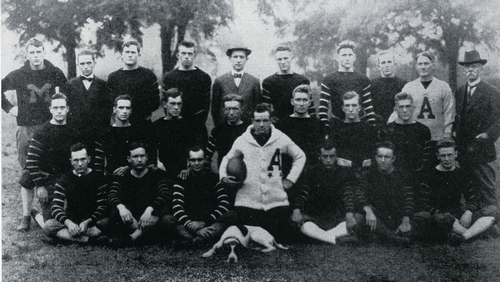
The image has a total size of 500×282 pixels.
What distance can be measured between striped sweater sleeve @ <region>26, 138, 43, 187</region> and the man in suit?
46cm

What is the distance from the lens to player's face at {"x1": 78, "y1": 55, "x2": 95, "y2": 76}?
14.9ft

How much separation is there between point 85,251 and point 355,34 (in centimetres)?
338

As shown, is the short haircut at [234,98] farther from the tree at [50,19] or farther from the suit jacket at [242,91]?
the tree at [50,19]

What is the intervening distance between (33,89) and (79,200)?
132 cm

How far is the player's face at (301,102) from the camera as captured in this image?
4379 millimetres

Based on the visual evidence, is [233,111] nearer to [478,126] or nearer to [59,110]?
[59,110]

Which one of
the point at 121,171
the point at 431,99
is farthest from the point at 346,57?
the point at 121,171

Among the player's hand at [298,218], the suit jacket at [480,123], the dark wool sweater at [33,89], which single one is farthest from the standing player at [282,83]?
the dark wool sweater at [33,89]

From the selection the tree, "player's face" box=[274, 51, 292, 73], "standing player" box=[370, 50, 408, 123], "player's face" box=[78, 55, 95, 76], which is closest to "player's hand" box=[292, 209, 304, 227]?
"standing player" box=[370, 50, 408, 123]

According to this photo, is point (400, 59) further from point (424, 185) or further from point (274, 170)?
point (274, 170)

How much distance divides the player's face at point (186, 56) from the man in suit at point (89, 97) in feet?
2.74

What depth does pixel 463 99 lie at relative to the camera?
4500 millimetres

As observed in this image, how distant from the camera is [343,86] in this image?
14.9 feet

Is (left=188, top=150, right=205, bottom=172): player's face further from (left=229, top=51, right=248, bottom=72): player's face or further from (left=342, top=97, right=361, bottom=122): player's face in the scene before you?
(left=342, top=97, right=361, bottom=122): player's face
